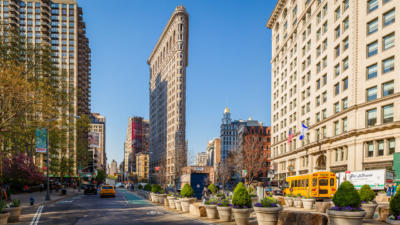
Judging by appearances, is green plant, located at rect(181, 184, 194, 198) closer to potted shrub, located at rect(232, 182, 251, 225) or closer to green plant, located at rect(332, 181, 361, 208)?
potted shrub, located at rect(232, 182, 251, 225)

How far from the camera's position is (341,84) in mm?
50594

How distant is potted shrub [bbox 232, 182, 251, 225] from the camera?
677 inches

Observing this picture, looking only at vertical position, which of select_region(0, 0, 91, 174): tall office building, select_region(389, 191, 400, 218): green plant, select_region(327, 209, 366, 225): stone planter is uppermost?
select_region(0, 0, 91, 174): tall office building

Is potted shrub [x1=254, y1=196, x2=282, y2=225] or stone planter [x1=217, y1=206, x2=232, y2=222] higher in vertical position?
potted shrub [x1=254, y1=196, x2=282, y2=225]

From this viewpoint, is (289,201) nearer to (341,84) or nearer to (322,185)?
(322,185)

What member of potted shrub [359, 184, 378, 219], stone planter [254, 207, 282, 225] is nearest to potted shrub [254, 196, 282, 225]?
stone planter [254, 207, 282, 225]

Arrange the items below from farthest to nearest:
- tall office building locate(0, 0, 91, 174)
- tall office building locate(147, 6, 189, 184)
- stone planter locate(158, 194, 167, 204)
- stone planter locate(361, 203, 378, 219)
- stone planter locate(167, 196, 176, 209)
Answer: tall office building locate(147, 6, 189, 184) < tall office building locate(0, 0, 91, 174) < stone planter locate(158, 194, 167, 204) < stone planter locate(167, 196, 176, 209) < stone planter locate(361, 203, 378, 219)

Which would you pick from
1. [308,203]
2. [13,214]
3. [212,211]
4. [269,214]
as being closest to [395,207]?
[269,214]

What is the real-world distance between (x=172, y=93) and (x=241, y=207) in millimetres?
131241

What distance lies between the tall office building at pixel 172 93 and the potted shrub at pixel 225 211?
323 feet

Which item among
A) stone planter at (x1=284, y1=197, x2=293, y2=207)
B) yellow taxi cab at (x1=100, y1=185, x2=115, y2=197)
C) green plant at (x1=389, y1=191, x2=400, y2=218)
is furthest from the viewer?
yellow taxi cab at (x1=100, y1=185, x2=115, y2=197)

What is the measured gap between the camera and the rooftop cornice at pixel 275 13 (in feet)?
271

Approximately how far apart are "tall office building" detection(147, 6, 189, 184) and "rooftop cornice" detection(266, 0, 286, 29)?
5166cm

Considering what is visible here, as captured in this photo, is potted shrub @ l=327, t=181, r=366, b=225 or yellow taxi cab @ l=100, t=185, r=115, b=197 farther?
yellow taxi cab @ l=100, t=185, r=115, b=197
